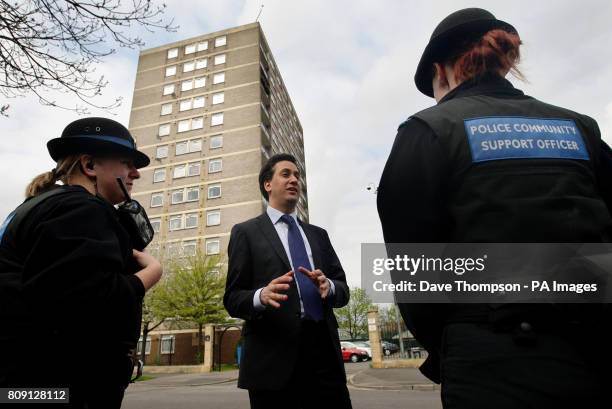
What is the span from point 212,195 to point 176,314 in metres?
14.5

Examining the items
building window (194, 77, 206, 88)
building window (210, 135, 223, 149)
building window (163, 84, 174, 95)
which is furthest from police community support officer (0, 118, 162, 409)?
building window (163, 84, 174, 95)

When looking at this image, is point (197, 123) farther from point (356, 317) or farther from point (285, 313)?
point (285, 313)

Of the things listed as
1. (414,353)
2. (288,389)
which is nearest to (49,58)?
(288,389)

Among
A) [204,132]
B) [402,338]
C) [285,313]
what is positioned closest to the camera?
[285,313]

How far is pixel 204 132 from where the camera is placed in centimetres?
4072

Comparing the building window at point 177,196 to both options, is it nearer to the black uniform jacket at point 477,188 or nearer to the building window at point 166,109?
the building window at point 166,109

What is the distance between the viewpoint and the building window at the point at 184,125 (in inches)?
1639

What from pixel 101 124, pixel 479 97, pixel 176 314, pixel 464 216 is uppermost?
pixel 101 124

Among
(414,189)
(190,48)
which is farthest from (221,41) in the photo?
(414,189)

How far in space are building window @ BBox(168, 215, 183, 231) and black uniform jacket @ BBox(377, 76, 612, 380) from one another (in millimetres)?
38010

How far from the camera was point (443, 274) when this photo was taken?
131cm

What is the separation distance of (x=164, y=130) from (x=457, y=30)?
146ft

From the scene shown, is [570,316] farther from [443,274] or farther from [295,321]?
[295,321]

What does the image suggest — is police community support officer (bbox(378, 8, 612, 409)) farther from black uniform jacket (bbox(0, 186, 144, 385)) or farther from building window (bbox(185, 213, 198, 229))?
building window (bbox(185, 213, 198, 229))
